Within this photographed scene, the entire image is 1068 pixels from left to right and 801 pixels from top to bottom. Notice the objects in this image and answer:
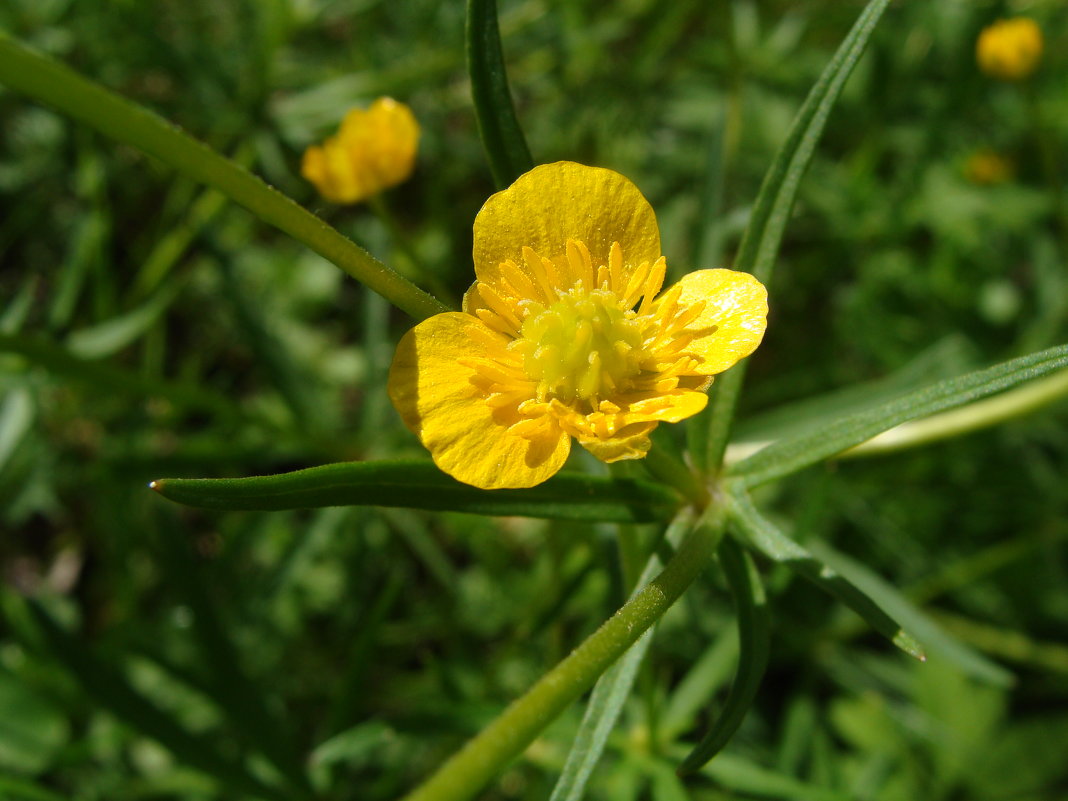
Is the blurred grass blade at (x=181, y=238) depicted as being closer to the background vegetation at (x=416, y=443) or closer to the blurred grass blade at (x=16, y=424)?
the background vegetation at (x=416, y=443)

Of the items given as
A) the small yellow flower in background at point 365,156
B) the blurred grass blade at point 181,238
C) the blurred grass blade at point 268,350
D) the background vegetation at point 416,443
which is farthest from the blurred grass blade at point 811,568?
the blurred grass blade at point 181,238

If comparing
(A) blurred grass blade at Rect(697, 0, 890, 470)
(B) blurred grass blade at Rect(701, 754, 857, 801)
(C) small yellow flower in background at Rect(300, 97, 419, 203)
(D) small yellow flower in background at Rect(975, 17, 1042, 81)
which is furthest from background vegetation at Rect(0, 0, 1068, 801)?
(A) blurred grass blade at Rect(697, 0, 890, 470)

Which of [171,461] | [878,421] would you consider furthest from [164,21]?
[878,421]

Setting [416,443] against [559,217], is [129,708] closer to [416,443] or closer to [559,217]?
[416,443]

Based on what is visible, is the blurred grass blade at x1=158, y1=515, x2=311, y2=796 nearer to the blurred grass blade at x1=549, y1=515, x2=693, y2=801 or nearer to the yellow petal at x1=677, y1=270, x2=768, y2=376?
the blurred grass blade at x1=549, y1=515, x2=693, y2=801

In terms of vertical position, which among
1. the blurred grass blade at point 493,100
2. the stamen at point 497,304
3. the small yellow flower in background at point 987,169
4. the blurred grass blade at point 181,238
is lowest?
Answer: the stamen at point 497,304

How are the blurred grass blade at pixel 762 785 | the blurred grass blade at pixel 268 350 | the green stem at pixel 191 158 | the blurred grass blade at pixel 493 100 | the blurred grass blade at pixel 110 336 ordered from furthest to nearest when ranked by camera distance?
the blurred grass blade at pixel 268 350
the blurred grass blade at pixel 110 336
the blurred grass blade at pixel 762 785
the blurred grass blade at pixel 493 100
the green stem at pixel 191 158

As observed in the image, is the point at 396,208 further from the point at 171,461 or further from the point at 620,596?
the point at 620,596
